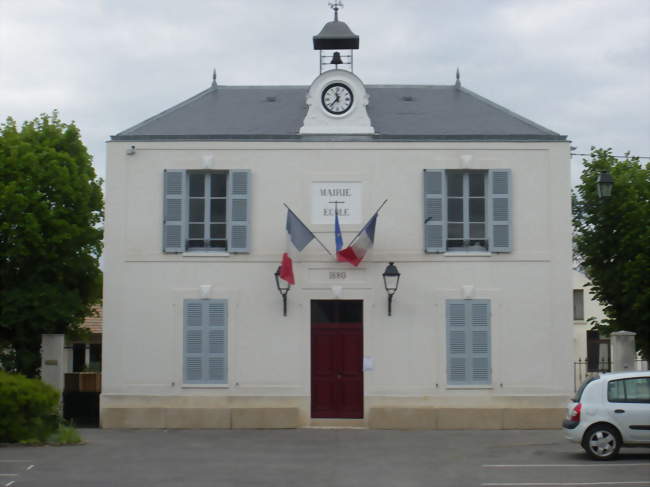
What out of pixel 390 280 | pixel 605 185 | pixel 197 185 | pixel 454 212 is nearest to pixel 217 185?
pixel 197 185

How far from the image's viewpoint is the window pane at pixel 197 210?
2081 centimetres

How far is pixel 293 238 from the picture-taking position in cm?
1997

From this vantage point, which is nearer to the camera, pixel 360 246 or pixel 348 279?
pixel 360 246

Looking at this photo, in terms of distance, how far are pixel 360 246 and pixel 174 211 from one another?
4.12m

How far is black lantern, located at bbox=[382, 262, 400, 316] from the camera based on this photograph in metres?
20.1

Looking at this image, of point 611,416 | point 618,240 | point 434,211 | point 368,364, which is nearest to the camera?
point 611,416

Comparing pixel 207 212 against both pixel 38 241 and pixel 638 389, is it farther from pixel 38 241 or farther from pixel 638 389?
pixel 638 389

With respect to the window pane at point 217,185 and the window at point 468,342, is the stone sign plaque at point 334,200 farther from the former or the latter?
the window at point 468,342

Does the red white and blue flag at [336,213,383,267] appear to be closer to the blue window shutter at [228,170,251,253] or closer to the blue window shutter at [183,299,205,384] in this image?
the blue window shutter at [228,170,251,253]

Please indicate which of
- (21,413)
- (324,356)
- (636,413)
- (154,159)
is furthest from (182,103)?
(636,413)

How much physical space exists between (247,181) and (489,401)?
6950mm

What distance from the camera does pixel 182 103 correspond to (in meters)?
22.5

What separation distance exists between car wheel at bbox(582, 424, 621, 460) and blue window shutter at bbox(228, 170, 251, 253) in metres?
8.43

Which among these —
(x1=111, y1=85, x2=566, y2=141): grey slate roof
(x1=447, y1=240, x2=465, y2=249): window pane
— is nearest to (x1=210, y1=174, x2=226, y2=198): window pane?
(x1=111, y1=85, x2=566, y2=141): grey slate roof
